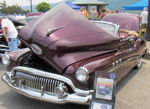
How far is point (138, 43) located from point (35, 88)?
342cm

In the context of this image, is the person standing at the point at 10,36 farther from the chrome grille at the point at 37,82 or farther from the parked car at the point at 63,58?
the chrome grille at the point at 37,82

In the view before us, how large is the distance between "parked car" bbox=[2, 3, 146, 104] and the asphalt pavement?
0.41 metres

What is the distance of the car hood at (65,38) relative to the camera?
10.1 ft

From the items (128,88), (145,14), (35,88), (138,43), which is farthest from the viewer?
(145,14)

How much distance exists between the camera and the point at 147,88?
4.32 m

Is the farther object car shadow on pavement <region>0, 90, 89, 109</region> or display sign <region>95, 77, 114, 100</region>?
car shadow on pavement <region>0, 90, 89, 109</region>

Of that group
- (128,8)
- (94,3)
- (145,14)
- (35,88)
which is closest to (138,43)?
(35,88)

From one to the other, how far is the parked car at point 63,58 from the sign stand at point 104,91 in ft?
0.58

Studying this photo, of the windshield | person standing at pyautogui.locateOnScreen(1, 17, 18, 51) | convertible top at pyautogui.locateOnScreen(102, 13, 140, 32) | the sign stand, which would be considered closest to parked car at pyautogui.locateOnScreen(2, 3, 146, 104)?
the sign stand

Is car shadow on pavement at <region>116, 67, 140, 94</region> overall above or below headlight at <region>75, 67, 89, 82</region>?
below

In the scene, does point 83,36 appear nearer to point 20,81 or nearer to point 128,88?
point 20,81

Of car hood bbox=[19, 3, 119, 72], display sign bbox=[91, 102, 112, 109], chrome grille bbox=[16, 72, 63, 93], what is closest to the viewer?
A: display sign bbox=[91, 102, 112, 109]

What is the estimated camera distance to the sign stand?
2506mm

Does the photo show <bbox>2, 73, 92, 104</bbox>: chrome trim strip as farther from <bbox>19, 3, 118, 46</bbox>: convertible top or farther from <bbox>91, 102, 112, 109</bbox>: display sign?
<bbox>19, 3, 118, 46</bbox>: convertible top
